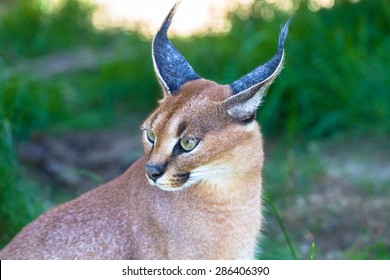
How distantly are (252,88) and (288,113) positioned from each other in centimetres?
379

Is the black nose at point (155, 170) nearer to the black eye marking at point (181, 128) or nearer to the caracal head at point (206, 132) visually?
the caracal head at point (206, 132)

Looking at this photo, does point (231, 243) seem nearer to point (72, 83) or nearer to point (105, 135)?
point (105, 135)

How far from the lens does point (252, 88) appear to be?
4.59 meters

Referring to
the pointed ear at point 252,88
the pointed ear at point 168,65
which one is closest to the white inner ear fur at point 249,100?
the pointed ear at point 252,88

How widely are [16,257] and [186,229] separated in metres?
0.89

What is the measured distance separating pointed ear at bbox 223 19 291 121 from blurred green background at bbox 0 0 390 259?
5.09 ft

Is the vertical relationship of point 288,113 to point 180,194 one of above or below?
below

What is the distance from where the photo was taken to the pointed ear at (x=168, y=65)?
4.98 m

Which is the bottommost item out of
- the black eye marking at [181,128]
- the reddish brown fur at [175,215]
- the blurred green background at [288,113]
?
the blurred green background at [288,113]

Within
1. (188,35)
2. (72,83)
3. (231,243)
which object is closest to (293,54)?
(188,35)

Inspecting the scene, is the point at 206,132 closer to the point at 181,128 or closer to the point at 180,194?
the point at 181,128

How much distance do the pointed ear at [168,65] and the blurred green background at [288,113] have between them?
4.72 ft

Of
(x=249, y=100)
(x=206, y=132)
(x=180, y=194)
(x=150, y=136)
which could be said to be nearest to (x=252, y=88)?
(x=249, y=100)

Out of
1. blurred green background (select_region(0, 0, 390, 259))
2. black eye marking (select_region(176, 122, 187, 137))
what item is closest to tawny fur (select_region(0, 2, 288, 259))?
black eye marking (select_region(176, 122, 187, 137))
